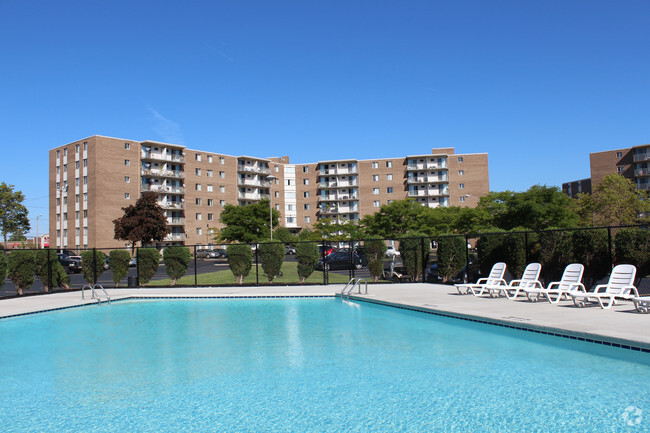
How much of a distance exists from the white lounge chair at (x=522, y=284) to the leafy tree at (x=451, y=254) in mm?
4979

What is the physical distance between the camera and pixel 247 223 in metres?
62.4

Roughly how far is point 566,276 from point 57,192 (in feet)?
249

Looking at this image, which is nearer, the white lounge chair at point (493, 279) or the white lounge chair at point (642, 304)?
the white lounge chair at point (642, 304)

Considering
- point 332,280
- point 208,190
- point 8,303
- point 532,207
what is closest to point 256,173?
point 208,190

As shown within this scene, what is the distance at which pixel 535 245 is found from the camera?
1808 cm

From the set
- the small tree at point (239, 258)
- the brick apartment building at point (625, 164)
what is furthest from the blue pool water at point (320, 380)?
the brick apartment building at point (625, 164)

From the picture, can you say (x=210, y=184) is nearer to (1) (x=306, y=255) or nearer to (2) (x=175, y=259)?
(2) (x=175, y=259)

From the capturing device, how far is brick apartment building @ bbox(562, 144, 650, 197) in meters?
81.2

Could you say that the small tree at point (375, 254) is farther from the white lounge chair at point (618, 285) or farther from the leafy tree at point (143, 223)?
the leafy tree at point (143, 223)

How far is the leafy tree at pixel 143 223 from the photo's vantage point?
185 ft

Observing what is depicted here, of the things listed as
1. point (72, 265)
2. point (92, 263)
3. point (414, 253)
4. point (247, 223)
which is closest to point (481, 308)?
point (414, 253)

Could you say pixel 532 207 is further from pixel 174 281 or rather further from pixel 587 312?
pixel 587 312

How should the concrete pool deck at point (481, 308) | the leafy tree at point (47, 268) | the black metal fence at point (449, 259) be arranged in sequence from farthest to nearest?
the leafy tree at point (47, 268) → the black metal fence at point (449, 259) → the concrete pool deck at point (481, 308)

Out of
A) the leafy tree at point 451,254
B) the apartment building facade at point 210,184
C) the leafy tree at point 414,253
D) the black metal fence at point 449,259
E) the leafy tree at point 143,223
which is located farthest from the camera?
the apartment building facade at point 210,184
